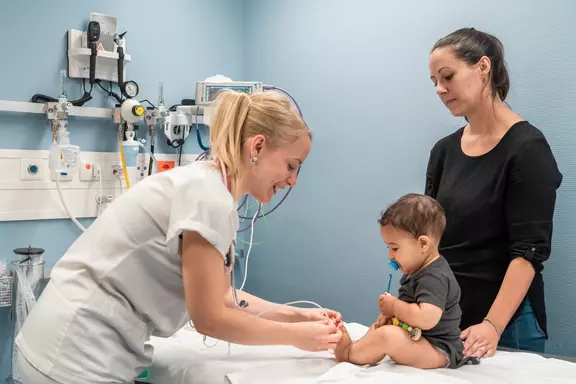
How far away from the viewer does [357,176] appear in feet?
8.98

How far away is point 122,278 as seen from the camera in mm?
1253

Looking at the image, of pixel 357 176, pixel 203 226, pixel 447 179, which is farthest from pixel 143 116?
pixel 203 226

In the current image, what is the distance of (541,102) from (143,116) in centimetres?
178

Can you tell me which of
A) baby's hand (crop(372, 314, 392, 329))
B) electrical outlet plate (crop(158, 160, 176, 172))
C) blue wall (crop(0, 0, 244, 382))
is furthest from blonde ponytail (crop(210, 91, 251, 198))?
electrical outlet plate (crop(158, 160, 176, 172))

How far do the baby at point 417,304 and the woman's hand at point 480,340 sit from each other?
0.07 m

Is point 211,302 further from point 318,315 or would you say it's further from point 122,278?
point 318,315

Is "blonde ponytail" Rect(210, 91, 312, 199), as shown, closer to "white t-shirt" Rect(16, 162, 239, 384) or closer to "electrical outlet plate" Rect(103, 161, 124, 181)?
"white t-shirt" Rect(16, 162, 239, 384)

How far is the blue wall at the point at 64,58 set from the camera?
7.67 feet

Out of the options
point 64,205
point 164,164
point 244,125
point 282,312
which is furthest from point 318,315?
point 164,164

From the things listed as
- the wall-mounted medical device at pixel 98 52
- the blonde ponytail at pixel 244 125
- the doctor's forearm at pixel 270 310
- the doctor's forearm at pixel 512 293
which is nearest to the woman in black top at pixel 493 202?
the doctor's forearm at pixel 512 293

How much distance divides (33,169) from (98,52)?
1.94 ft

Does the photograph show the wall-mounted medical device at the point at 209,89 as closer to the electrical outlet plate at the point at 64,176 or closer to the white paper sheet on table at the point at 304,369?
the electrical outlet plate at the point at 64,176

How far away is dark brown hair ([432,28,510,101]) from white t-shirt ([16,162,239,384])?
0.96 meters

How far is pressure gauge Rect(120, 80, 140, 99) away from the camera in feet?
8.69
